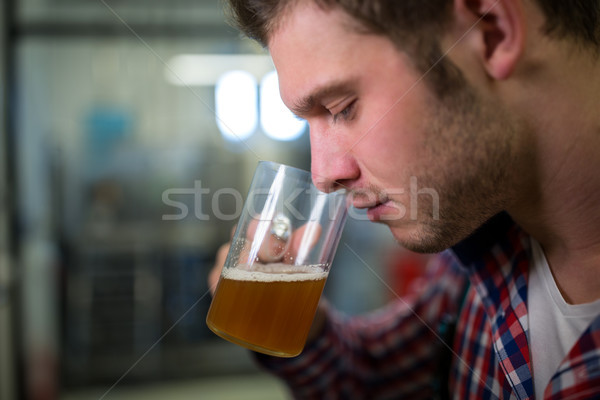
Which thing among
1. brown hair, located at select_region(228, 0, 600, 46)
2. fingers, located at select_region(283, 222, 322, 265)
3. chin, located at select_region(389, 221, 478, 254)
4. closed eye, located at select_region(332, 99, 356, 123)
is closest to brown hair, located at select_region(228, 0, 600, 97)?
brown hair, located at select_region(228, 0, 600, 46)

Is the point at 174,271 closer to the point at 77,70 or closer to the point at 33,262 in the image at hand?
the point at 33,262

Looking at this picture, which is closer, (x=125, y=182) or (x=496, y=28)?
(x=496, y=28)

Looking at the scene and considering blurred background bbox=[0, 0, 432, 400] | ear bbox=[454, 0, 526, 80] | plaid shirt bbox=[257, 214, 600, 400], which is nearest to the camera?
ear bbox=[454, 0, 526, 80]

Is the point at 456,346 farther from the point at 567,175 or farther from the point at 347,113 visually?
the point at 347,113

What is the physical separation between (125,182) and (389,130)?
290 centimetres

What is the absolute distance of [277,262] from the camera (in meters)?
0.98

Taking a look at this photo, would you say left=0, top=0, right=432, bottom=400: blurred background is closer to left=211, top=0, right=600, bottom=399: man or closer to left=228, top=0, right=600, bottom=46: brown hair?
left=211, top=0, right=600, bottom=399: man

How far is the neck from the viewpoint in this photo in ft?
2.79

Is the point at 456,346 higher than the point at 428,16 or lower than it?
lower

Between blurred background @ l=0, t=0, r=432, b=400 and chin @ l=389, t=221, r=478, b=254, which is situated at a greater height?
chin @ l=389, t=221, r=478, b=254

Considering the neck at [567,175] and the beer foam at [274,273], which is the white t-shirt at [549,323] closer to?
the neck at [567,175]

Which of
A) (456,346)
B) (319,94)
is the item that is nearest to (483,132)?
(319,94)

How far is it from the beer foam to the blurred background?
8.24 feet

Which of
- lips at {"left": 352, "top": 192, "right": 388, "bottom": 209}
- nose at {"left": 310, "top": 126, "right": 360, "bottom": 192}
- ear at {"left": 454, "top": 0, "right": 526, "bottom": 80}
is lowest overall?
lips at {"left": 352, "top": 192, "right": 388, "bottom": 209}
